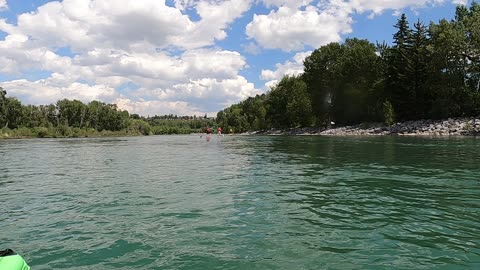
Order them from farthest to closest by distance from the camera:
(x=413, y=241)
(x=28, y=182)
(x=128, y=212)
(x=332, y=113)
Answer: (x=332, y=113) < (x=28, y=182) < (x=128, y=212) < (x=413, y=241)

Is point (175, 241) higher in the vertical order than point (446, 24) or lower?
lower

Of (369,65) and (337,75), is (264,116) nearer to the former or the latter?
(337,75)

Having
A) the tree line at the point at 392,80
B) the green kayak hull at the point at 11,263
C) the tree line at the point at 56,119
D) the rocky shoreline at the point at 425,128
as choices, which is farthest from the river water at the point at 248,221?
the tree line at the point at 56,119

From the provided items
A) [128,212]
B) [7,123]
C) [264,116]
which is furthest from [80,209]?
[7,123]

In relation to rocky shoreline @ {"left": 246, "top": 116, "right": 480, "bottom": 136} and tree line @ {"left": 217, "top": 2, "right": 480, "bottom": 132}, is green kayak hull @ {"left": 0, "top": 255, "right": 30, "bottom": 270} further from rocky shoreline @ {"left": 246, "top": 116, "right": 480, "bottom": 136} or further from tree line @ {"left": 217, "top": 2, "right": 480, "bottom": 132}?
tree line @ {"left": 217, "top": 2, "right": 480, "bottom": 132}

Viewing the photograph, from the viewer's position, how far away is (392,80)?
91750mm

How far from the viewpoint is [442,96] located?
78.8 metres

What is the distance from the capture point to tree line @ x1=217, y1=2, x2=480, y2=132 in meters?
77.2

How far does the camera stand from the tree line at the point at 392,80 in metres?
77.2

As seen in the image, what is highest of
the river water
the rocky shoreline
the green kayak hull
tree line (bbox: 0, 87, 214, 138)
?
tree line (bbox: 0, 87, 214, 138)

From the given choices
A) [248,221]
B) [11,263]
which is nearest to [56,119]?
[248,221]

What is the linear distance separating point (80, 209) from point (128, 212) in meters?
1.96

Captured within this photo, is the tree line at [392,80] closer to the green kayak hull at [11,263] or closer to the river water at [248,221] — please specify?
the river water at [248,221]

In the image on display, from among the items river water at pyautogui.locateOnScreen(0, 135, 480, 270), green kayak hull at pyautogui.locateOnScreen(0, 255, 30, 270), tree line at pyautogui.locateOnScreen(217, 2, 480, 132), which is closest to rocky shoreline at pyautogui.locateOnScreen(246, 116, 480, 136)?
Result: tree line at pyautogui.locateOnScreen(217, 2, 480, 132)
